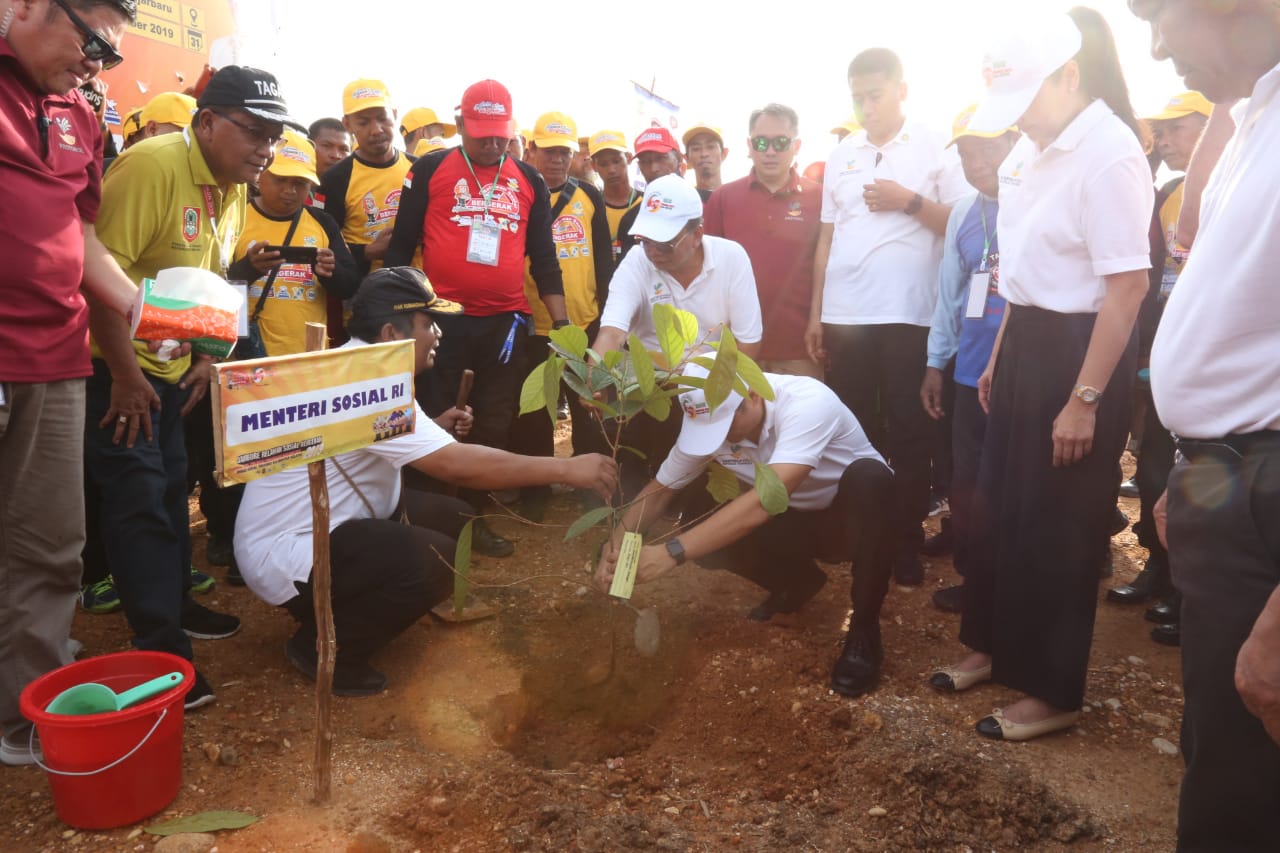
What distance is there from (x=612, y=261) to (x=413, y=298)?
2.14 m

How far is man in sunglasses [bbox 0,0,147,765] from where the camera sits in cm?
202

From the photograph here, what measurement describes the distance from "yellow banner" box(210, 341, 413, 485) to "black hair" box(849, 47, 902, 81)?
100 inches

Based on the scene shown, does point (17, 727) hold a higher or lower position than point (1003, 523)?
lower

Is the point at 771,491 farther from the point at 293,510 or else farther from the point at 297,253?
the point at 297,253

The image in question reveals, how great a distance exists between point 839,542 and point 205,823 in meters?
2.12

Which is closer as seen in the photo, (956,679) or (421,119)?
(956,679)

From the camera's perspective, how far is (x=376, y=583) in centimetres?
271

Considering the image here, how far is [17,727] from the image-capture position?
7.62 ft

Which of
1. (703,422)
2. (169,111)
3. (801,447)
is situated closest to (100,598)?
(703,422)

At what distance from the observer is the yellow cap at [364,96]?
14.9 ft

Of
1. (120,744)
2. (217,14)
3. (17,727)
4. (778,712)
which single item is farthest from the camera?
(217,14)

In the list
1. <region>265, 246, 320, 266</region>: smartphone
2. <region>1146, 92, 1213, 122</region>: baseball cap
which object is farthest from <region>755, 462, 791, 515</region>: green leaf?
<region>1146, 92, 1213, 122</region>: baseball cap

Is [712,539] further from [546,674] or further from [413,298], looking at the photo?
[413,298]

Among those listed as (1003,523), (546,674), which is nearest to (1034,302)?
(1003,523)
